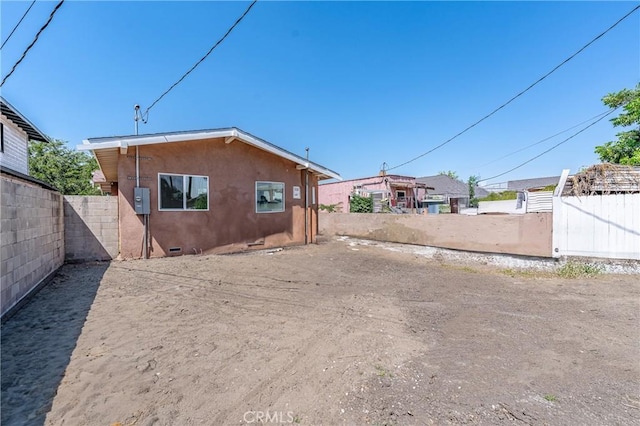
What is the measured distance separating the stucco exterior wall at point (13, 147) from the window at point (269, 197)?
7759 mm

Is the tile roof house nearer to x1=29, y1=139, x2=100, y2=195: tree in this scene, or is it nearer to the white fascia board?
the white fascia board

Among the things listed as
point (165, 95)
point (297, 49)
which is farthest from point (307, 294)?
point (297, 49)

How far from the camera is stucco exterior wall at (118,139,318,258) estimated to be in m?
7.64

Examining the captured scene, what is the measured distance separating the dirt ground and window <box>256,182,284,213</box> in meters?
4.49

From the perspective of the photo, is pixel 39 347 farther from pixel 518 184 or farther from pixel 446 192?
pixel 518 184

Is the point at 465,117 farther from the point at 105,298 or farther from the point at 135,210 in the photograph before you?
the point at 105,298

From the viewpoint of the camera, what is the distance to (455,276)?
714cm

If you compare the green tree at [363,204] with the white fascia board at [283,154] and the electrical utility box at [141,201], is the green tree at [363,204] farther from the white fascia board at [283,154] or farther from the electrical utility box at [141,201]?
the electrical utility box at [141,201]

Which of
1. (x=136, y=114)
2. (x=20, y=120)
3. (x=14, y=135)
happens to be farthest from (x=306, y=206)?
(x=14, y=135)

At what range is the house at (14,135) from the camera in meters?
9.17

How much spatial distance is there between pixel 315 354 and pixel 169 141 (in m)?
7.34

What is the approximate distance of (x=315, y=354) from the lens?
297 centimetres

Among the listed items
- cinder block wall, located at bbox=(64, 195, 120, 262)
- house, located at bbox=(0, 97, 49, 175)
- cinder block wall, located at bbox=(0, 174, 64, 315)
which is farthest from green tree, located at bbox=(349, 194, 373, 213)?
house, located at bbox=(0, 97, 49, 175)

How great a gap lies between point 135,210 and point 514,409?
8.54 m
